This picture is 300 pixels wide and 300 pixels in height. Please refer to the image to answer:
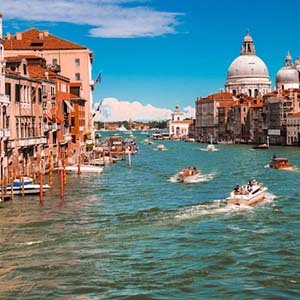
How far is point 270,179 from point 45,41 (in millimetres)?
26350

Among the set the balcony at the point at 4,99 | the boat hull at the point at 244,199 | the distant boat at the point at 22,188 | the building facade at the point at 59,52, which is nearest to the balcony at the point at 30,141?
the balcony at the point at 4,99

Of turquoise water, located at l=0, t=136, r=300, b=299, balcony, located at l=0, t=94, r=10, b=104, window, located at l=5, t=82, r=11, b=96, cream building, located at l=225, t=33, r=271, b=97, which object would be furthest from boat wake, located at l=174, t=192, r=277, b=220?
cream building, located at l=225, t=33, r=271, b=97

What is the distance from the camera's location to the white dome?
139375 mm

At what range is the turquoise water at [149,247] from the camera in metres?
13.6

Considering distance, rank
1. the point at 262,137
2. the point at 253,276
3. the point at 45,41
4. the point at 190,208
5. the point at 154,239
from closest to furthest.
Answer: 1. the point at 253,276
2. the point at 154,239
3. the point at 190,208
4. the point at 45,41
5. the point at 262,137

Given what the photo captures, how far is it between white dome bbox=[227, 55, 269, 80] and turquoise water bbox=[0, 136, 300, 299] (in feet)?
373

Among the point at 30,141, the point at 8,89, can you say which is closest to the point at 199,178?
the point at 30,141

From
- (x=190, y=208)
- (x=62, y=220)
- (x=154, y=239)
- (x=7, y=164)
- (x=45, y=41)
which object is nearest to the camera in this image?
(x=154, y=239)

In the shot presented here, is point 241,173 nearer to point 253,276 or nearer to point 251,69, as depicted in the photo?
point 253,276

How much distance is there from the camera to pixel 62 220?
21.0 meters

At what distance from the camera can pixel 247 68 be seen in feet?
457

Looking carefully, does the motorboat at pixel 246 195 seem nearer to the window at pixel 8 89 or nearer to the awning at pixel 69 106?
the window at pixel 8 89

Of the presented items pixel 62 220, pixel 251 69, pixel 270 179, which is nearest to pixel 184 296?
pixel 62 220

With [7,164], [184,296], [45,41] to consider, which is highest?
[45,41]
